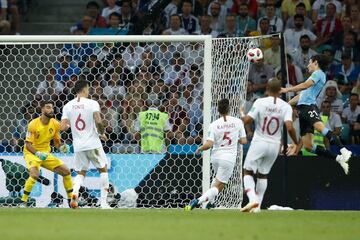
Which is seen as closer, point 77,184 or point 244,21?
point 77,184

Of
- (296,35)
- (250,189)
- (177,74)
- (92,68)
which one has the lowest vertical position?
(250,189)

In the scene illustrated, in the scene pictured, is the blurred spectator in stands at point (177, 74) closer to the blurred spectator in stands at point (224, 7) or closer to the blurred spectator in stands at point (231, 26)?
the blurred spectator in stands at point (231, 26)

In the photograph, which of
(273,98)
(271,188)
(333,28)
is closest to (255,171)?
(273,98)

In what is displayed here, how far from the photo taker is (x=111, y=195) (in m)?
20.5

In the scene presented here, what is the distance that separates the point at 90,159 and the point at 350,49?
7.97m

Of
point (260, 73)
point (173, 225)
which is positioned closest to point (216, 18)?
point (260, 73)

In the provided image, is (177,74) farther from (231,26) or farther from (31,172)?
(231,26)

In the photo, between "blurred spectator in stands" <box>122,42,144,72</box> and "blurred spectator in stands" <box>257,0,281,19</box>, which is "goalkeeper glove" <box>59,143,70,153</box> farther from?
"blurred spectator in stands" <box>257,0,281,19</box>

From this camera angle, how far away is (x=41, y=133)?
19.9m

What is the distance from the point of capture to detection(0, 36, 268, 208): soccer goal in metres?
20.5

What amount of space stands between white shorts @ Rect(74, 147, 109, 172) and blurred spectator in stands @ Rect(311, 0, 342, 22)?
818cm

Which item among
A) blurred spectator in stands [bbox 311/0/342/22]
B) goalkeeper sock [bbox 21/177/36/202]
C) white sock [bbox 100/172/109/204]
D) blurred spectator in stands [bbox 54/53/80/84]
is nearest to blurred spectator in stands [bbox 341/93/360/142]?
blurred spectator in stands [bbox 311/0/342/22]

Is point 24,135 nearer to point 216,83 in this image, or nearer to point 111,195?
point 111,195

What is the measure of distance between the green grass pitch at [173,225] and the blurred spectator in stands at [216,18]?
27.8ft
